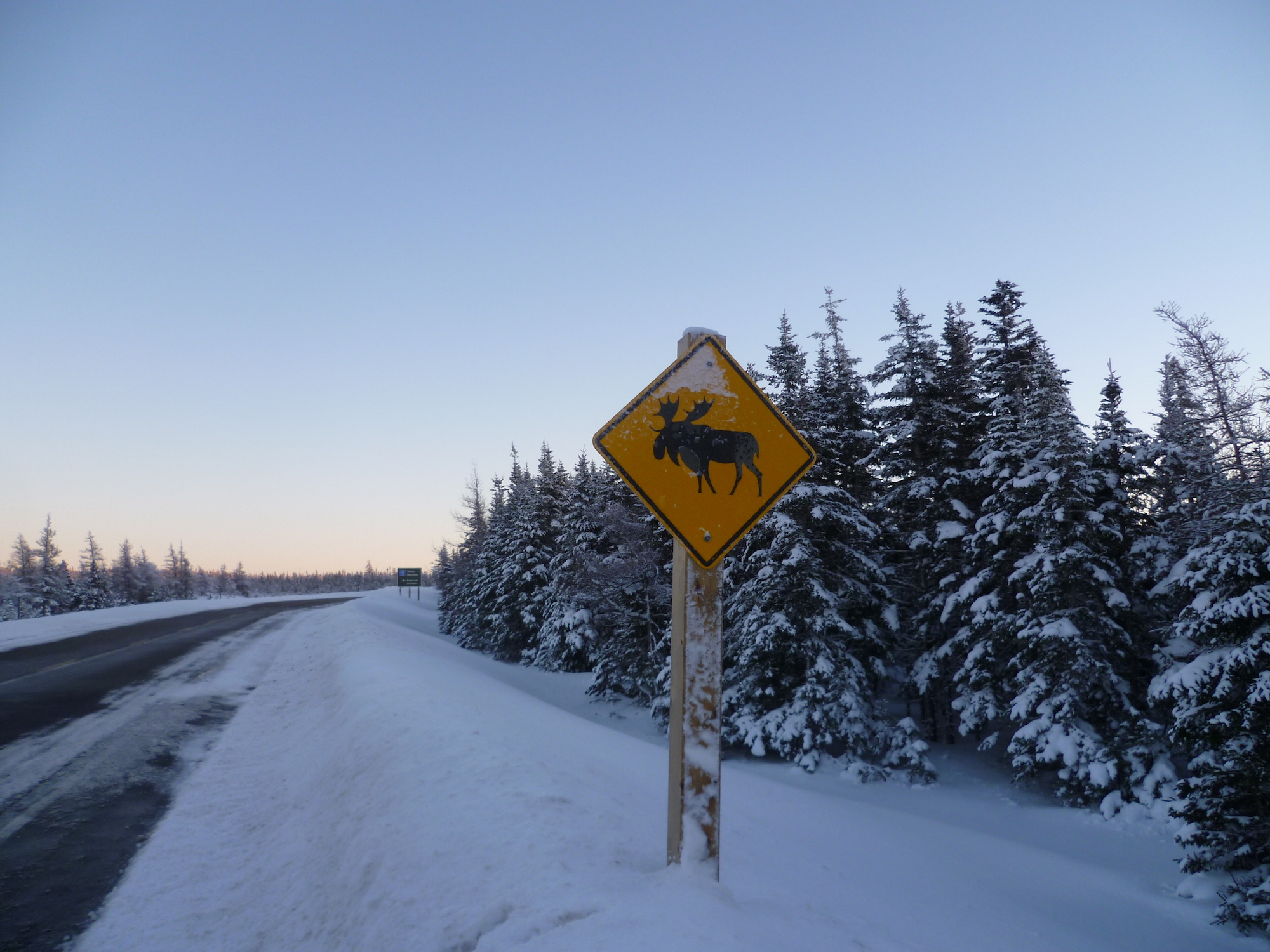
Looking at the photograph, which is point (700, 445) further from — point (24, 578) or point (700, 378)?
point (24, 578)

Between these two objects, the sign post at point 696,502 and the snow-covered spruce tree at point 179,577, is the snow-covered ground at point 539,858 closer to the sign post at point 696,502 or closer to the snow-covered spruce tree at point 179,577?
the sign post at point 696,502

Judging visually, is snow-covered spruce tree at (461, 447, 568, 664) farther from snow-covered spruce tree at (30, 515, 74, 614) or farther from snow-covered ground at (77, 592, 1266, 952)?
snow-covered spruce tree at (30, 515, 74, 614)

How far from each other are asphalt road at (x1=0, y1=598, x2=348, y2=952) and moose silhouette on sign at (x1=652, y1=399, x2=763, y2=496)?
526cm

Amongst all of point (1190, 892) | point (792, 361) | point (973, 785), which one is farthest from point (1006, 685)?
point (792, 361)

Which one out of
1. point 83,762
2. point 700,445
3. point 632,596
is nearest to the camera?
point 700,445

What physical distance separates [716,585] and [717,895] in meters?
1.69

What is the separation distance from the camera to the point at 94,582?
6009 centimetres

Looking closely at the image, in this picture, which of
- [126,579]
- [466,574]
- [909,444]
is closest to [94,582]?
[126,579]

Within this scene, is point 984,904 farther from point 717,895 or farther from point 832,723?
point 832,723

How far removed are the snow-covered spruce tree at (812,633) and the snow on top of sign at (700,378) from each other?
12.1 meters

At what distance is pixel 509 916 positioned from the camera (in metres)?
3.52

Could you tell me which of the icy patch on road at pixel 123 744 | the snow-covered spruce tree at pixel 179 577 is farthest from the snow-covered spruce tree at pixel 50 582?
the icy patch on road at pixel 123 744

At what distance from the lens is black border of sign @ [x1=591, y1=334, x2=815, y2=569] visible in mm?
3160

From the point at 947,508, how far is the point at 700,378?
16.5 meters
